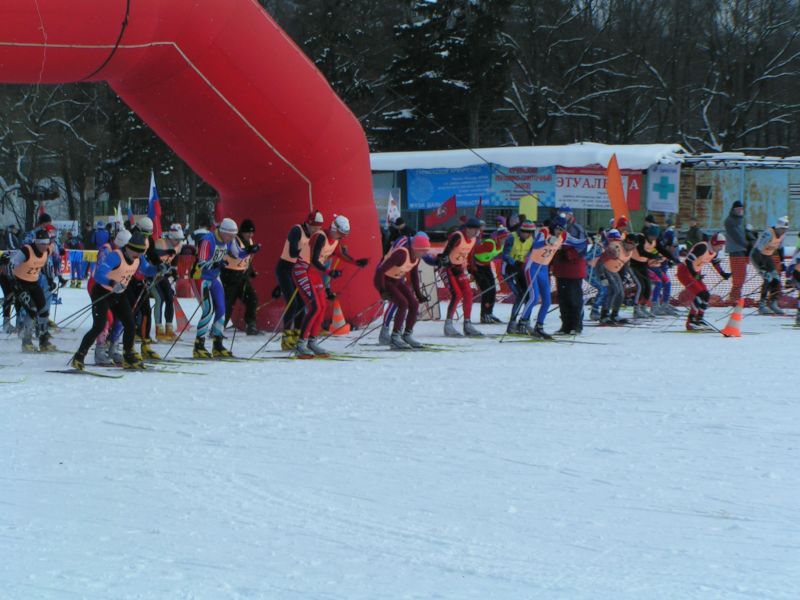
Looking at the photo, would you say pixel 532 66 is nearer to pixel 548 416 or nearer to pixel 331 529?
pixel 548 416

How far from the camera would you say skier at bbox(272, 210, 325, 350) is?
1253 cm

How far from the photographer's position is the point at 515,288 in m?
15.8

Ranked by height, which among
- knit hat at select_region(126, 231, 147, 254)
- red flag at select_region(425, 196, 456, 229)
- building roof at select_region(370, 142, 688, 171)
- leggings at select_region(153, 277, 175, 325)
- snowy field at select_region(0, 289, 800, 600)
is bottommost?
snowy field at select_region(0, 289, 800, 600)

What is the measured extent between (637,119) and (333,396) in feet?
115

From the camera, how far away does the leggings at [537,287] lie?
1418cm

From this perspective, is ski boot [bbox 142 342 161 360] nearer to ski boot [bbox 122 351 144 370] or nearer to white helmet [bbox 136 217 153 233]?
ski boot [bbox 122 351 144 370]

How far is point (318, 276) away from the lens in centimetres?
1242

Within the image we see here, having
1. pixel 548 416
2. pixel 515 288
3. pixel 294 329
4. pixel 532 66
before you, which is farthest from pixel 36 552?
pixel 532 66

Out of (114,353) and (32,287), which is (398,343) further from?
(32,287)

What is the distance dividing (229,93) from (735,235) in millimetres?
9627

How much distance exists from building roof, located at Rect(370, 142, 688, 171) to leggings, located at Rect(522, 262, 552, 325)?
10425 millimetres

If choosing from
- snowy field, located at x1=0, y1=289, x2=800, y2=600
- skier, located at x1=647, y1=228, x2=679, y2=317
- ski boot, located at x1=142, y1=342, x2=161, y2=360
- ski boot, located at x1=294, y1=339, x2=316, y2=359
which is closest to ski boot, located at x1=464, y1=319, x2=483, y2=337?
ski boot, located at x1=294, y1=339, x2=316, y2=359

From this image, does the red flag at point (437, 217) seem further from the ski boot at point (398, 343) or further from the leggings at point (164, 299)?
the ski boot at point (398, 343)

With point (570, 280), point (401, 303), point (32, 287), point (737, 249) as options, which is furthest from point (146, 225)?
point (737, 249)
